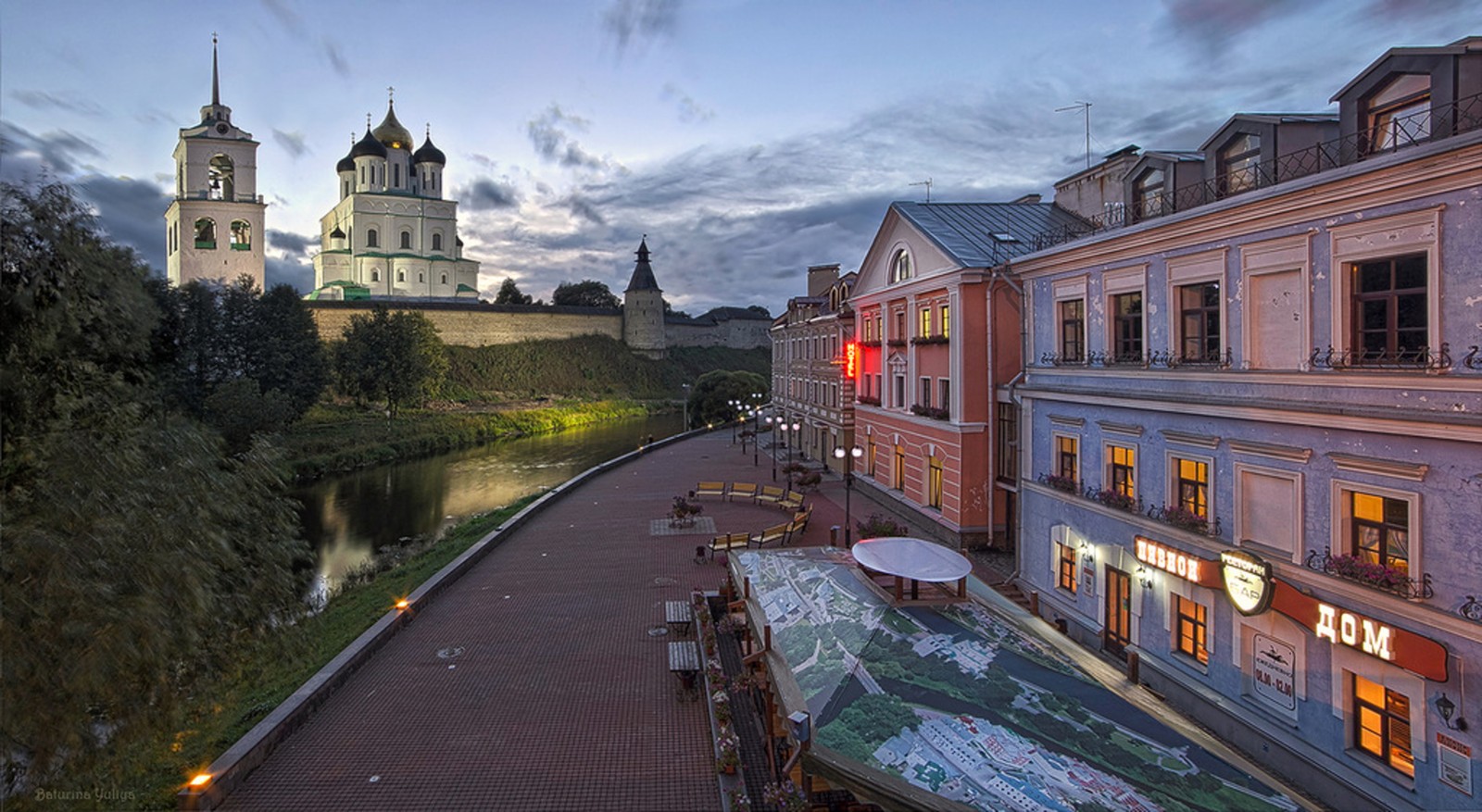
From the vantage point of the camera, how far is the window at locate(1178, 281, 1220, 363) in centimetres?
1012

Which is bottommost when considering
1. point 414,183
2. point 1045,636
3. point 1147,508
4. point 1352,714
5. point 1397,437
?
point 1352,714

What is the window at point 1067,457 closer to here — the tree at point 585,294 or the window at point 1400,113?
the window at point 1400,113

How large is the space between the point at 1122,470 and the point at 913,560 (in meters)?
4.66

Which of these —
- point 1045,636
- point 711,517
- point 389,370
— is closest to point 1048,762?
point 1045,636

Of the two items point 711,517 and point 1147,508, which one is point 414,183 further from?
point 1147,508

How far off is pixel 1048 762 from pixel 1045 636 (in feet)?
9.14

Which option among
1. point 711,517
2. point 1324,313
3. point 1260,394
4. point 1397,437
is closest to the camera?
point 1397,437

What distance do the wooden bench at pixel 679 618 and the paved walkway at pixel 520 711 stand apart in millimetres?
332

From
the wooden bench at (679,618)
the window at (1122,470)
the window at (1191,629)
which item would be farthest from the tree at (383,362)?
the window at (1191,629)

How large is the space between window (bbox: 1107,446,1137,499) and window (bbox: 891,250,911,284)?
30.7 feet

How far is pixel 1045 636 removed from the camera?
344 inches

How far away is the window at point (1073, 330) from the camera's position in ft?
43.1

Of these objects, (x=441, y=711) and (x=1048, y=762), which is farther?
(x=441, y=711)

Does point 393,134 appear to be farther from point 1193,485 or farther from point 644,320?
point 1193,485
